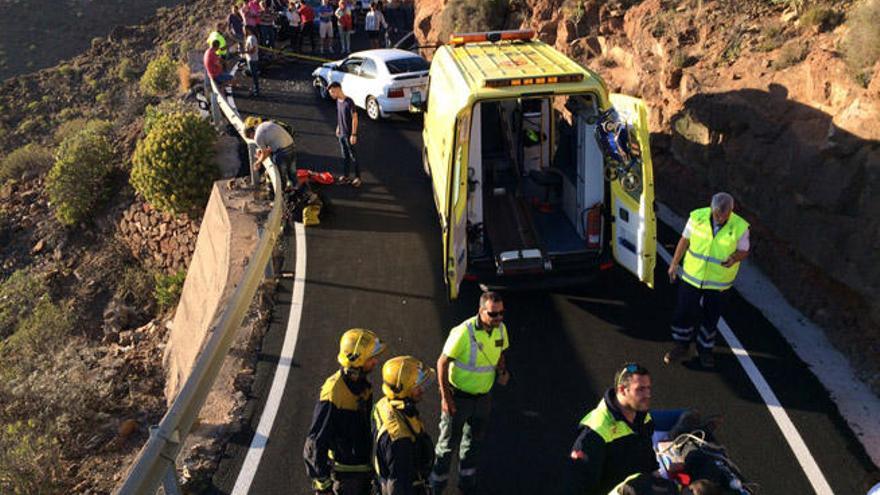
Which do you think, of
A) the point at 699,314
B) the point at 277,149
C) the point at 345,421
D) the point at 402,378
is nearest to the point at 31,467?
the point at 345,421

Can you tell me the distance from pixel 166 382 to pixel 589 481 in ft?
23.9

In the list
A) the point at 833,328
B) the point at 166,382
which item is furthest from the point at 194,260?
the point at 833,328

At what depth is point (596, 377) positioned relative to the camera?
Result: 7.17 m

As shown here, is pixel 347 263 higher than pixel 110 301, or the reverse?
pixel 347 263

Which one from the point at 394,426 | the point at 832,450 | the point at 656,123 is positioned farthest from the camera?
the point at 656,123

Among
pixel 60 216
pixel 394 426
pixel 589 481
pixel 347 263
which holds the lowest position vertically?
pixel 60 216

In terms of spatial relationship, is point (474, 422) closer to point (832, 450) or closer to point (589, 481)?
point (589, 481)

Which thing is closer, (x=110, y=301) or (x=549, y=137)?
(x=549, y=137)

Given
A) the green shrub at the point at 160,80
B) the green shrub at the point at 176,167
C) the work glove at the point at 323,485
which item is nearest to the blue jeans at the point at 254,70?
the green shrub at the point at 176,167

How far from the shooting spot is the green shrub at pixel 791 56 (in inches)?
368

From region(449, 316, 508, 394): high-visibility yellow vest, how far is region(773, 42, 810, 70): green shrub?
655 cm

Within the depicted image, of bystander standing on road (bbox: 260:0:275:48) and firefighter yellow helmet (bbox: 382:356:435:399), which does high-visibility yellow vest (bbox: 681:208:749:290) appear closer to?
firefighter yellow helmet (bbox: 382:356:435:399)

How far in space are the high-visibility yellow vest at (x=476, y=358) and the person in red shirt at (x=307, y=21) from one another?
16.8 metres

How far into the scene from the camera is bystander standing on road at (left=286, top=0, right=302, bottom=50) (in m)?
20.0
